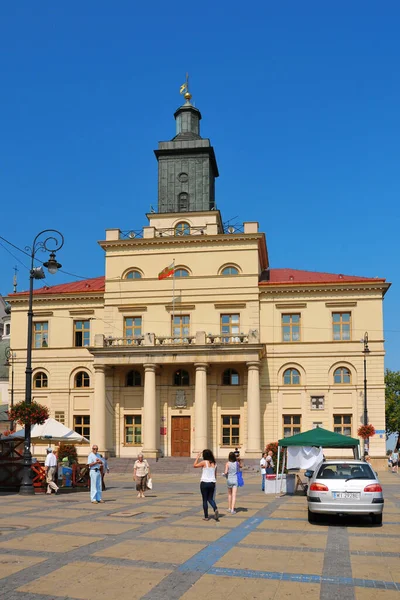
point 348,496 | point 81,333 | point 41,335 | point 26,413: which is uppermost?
point 81,333

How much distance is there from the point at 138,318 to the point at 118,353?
147 inches

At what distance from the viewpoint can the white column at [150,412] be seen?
4443 cm

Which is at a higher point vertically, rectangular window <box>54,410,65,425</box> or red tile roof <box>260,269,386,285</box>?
red tile roof <box>260,269,386,285</box>

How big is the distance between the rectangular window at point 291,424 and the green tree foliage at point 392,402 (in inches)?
1611

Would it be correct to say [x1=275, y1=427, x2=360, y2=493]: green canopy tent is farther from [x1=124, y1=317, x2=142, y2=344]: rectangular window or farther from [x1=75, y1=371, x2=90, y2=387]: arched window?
[x1=75, y1=371, x2=90, y2=387]: arched window

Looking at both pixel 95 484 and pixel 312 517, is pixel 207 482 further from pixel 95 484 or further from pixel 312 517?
pixel 95 484

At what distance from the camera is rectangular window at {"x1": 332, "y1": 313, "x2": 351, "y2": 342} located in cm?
4644

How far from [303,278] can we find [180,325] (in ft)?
31.6

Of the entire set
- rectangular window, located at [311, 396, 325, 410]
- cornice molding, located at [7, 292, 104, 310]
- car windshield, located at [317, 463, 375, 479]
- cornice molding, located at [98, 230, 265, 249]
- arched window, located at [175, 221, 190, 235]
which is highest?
arched window, located at [175, 221, 190, 235]

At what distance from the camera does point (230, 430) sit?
151 ft

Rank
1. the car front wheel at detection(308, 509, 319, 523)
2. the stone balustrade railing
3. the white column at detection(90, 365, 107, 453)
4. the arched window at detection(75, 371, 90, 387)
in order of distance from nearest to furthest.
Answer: the car front wheel at detection(308, 509, 319, 523) → the stone balustrade railing → the white column at detection(90, 365, 107, 453) → the arched window at detection(75, 371, 90, 387)

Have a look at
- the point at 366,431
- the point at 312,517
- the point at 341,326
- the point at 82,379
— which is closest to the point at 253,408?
the point at 366,431

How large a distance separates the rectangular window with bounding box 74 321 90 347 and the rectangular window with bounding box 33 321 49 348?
2234mm

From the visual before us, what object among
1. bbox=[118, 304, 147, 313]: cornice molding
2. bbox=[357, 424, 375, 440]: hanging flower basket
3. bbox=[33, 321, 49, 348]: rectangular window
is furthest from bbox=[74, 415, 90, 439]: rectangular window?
bbox=[357, 424, 375, 440]: hanging flower basket
